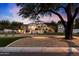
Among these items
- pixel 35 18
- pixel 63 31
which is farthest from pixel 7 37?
pixel 63 31

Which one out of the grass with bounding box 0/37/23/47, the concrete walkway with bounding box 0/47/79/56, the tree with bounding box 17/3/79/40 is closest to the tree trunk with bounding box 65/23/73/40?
the tree with bounding box 17/3/79/40

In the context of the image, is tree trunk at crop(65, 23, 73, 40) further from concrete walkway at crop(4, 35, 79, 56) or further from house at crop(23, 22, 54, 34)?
house at crop(23, 22, 54, 34)

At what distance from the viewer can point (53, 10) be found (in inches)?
143

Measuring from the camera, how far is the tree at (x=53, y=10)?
3.60 m

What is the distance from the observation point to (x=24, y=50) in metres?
3.61

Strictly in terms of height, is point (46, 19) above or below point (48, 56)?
above

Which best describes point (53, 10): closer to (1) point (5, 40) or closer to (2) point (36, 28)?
(2) point (36, 28)

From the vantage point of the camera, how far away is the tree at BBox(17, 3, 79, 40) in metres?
3.60

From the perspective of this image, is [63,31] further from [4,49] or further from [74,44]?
[4,49]


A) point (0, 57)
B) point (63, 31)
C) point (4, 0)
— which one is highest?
point (4, 0)

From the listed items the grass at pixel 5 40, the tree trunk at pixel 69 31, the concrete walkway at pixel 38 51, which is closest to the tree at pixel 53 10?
the tree trunk at pixel 69 31

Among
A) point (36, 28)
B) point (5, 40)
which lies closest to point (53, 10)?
point (36, 28)

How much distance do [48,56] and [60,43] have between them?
7.5 inches

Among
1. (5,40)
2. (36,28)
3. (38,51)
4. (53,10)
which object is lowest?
(38,51)
